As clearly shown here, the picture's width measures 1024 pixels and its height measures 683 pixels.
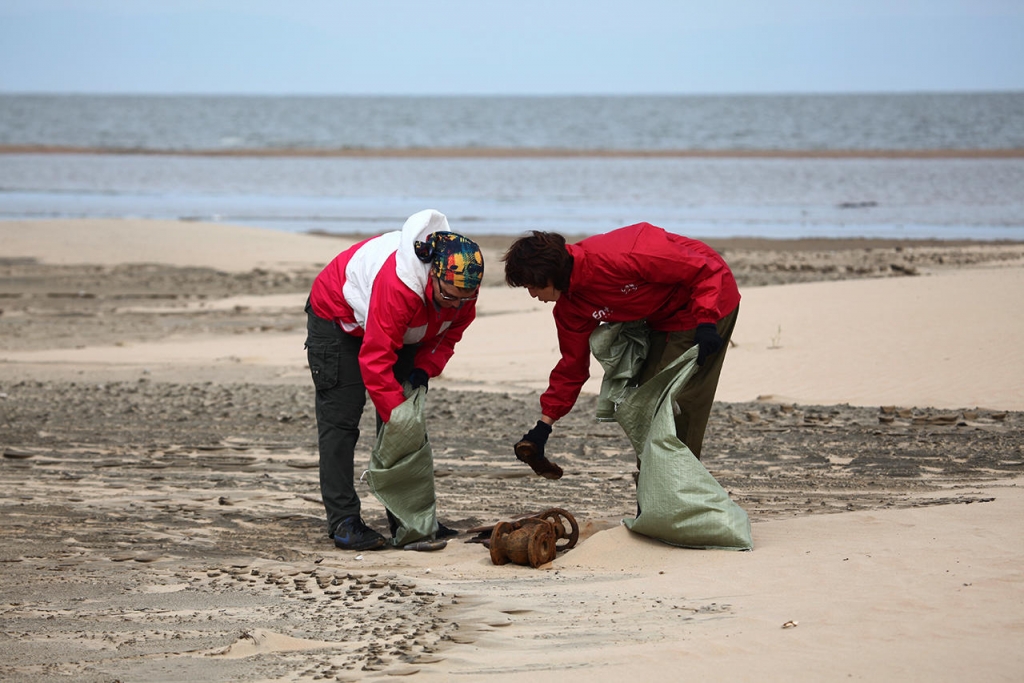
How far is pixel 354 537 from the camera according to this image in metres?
5.45

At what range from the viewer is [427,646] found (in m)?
4.07

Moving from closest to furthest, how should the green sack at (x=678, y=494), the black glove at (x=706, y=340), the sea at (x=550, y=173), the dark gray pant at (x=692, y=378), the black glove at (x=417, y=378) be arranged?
the black glove at (x=706, y=340), the green sack at (x=678, y=494), the dark gray pant at (x=692, y=378), the black glove at (x=417, y=378), the sea at (x=550, y=173)

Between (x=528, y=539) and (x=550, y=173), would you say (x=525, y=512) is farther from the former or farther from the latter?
(x=550, y=173)

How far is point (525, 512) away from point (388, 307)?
1.69 m

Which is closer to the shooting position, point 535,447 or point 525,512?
point 535,447

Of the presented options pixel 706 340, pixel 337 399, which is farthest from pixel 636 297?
pixel 337 399

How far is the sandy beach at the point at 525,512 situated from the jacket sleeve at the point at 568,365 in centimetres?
64

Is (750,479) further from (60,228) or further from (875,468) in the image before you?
(60,228)

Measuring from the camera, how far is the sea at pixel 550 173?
26.1 metres

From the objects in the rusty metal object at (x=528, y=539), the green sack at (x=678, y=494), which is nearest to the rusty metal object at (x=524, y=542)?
the rusty metal object at (x=528, y=539)

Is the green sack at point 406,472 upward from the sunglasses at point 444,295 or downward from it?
downward

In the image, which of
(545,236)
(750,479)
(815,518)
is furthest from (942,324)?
(545,236)

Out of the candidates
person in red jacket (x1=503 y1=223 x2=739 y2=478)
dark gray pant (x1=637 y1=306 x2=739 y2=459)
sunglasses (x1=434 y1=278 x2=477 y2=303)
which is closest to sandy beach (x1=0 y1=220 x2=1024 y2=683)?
dark gray pant (x1=637 y1=306 x2=739 y2=459)

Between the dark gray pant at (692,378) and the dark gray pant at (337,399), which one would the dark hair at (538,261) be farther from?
the dark gray pant at (337,399)
